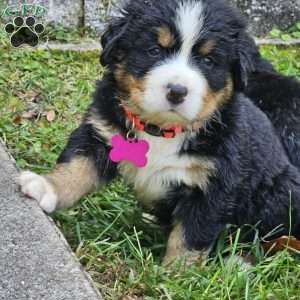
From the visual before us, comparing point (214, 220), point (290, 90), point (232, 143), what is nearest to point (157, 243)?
point (214, 220)

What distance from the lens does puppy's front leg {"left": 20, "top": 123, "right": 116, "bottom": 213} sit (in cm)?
373

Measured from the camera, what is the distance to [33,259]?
3.03m

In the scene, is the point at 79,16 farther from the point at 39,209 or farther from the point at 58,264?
Result: the point at 58,264

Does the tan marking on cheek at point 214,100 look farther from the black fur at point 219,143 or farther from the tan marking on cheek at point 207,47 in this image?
the tan marking on cheek at point 207,47

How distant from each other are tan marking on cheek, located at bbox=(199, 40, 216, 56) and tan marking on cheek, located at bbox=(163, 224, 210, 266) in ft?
2.71

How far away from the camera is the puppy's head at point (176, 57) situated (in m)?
3.30

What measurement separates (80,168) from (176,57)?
0.75 metres

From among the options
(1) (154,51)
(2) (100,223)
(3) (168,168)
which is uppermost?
(1) (154,51)

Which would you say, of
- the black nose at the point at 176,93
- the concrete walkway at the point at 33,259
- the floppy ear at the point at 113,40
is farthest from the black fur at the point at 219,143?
the concrete walkway at the point at 33,259

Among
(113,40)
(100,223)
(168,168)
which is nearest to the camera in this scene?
(113,40)

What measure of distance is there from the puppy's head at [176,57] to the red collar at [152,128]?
0.18 feet

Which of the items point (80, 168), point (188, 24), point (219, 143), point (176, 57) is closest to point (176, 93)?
point (176, 57)

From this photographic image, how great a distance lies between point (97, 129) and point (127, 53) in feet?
1.42

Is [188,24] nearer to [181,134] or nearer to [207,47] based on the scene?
[207,47]
